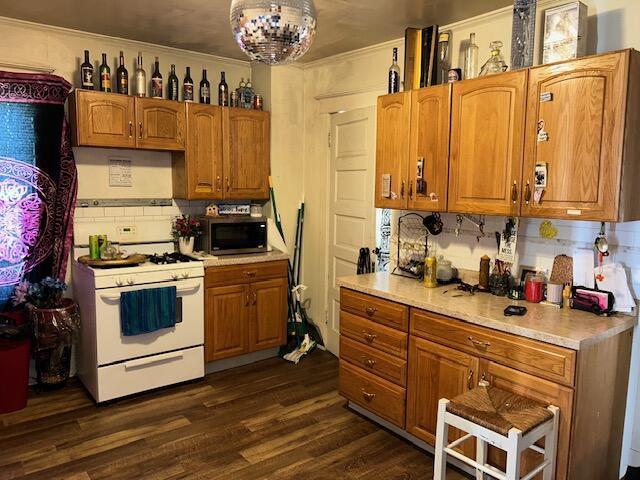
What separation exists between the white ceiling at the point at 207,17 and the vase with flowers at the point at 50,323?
1.81m

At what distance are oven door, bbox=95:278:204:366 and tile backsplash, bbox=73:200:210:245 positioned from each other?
0.69 m

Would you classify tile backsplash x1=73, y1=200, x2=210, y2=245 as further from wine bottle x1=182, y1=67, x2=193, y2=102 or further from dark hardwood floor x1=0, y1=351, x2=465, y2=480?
dark hardwood floor x1=0, y1=351, x2=465, y2=480

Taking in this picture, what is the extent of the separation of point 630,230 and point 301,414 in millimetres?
2258

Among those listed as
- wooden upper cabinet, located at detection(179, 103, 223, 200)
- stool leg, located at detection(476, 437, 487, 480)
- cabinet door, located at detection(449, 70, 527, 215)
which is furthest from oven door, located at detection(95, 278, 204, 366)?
stool leg, located at detection(476, 437, 487, 480)

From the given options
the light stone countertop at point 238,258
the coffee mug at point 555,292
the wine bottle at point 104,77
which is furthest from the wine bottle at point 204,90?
the coffee mug at point 555,292

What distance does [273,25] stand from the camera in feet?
5.23

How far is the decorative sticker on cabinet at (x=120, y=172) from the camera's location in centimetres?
395

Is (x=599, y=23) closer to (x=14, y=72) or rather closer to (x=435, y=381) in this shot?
(x=435, y=381)

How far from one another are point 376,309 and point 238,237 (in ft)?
5.22

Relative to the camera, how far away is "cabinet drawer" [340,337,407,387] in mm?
2910

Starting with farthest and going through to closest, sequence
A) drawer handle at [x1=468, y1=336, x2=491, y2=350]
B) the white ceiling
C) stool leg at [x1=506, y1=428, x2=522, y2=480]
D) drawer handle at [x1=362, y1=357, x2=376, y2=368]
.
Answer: drawer handle at [x1=362, y1=357, x2=376, y2=368] → the white ceiling → drawer handle at [x1=468, y1=336, x2=491, y2=350] → stool leg at [x1=506, y1=428, x2=522, y2=480]

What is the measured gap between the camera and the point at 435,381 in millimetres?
2695

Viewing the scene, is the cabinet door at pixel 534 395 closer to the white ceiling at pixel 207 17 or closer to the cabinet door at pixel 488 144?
the cabinet door at pixel 488 144

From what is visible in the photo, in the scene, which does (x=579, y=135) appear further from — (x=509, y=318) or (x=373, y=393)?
(x=373, y=393)
